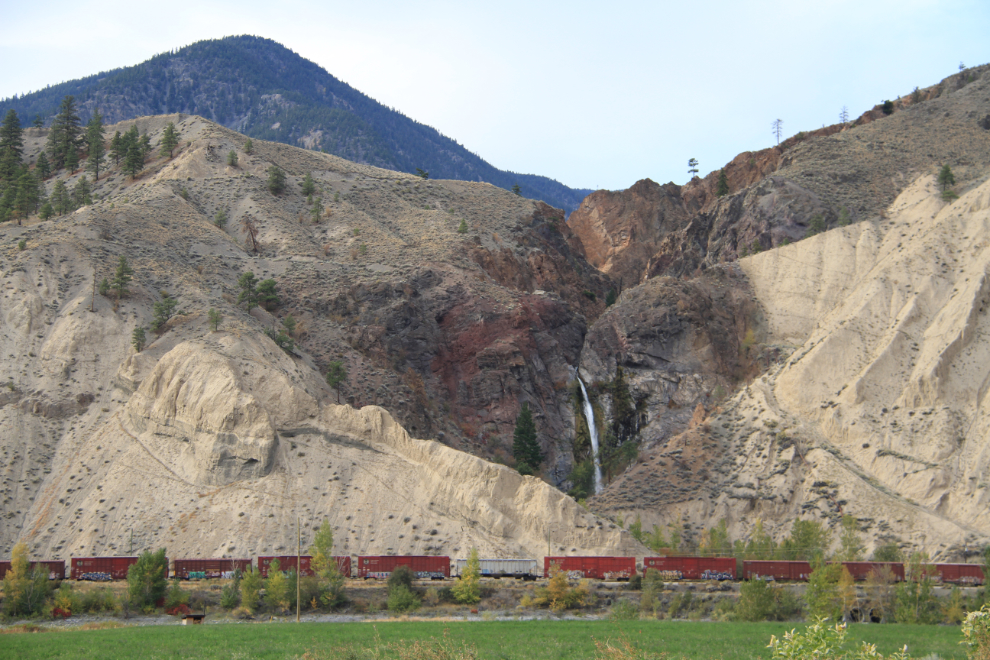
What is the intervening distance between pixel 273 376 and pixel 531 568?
91.5 feet

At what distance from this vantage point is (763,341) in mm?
92500

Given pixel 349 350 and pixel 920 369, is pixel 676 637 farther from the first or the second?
pixel 349 350

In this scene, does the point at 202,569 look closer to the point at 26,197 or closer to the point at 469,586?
the point at 469,586

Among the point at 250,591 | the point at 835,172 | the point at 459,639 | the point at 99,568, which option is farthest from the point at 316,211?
the point at 459,639

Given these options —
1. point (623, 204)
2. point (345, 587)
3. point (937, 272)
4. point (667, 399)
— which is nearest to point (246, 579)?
point (345, 587)

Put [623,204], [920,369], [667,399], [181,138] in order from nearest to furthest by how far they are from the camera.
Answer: [920,369], [667,399], [181,138], [623,204]

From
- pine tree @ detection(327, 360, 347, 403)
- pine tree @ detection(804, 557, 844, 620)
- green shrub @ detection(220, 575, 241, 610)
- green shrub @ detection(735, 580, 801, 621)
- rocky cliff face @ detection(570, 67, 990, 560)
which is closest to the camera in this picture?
pine tree @ detection(804, 557, 844, 620)

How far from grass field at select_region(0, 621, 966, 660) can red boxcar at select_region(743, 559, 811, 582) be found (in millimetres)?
12313

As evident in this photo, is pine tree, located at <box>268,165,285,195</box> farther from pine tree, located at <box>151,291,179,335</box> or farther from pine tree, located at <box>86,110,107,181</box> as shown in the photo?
pine tree, located at <box>151,291,179,335</box>

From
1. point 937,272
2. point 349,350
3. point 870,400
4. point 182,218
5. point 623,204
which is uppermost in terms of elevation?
point 623,204

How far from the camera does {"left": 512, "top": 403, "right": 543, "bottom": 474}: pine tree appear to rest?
8219 centimetres

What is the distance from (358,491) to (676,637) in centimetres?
3256

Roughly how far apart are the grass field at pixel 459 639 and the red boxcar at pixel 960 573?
12.9 m

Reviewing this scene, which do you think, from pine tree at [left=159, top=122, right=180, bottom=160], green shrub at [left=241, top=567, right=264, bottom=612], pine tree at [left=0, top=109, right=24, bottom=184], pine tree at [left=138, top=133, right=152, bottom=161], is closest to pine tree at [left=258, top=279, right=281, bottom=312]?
pine tree at [left=0, top=109, right=24, bottom=184]
